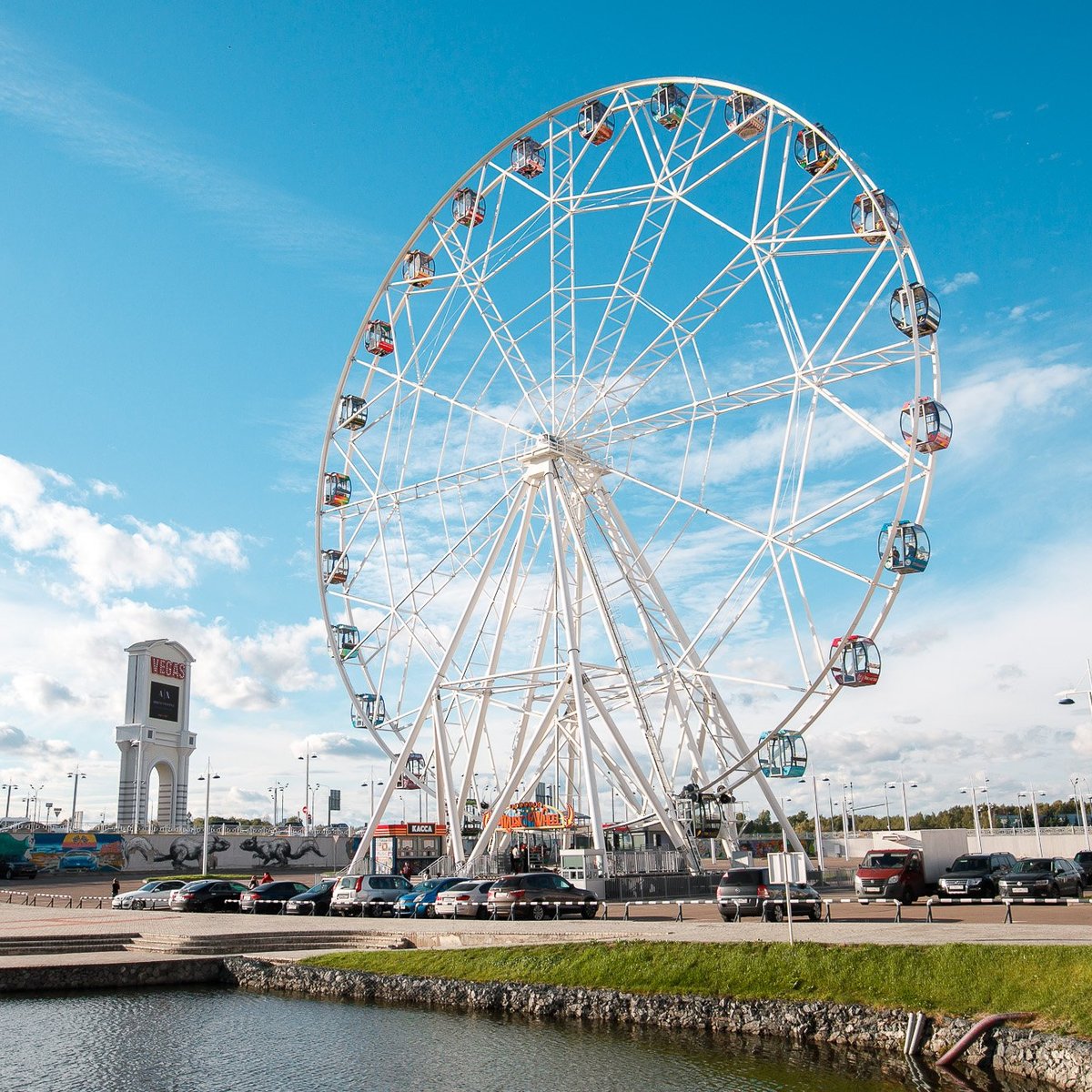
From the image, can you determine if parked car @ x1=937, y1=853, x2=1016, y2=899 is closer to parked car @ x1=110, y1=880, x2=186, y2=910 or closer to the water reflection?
the water reflection

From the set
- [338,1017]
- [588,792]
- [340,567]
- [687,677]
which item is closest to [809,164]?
[687,677]

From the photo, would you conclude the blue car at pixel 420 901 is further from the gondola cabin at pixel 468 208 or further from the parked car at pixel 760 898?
the gondola cabin at pixel 468 208

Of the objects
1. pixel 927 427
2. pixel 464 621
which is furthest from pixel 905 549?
pixel 464 621

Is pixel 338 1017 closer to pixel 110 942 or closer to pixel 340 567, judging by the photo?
pixel 110 942

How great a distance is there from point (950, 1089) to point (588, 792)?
23.1 metres

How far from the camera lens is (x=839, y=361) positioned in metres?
30.9

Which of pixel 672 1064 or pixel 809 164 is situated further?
pixel 809 164

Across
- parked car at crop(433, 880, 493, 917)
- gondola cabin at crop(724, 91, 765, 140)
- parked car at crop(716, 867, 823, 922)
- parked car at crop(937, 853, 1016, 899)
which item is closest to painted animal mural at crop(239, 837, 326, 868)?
parked car at crop(433, 880, 493, 917)

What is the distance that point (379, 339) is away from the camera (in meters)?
44.4

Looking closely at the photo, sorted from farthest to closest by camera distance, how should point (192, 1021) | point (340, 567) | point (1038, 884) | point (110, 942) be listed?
point (340, 567)
point (1038, 884)
point (110, 942)
point (192, 1021)

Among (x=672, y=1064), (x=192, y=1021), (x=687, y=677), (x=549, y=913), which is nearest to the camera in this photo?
(x=672, y=1064)

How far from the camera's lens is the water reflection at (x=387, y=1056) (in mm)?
14258

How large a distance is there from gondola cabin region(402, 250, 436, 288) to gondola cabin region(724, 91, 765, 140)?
44.5ft

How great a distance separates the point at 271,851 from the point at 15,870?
17865mm
